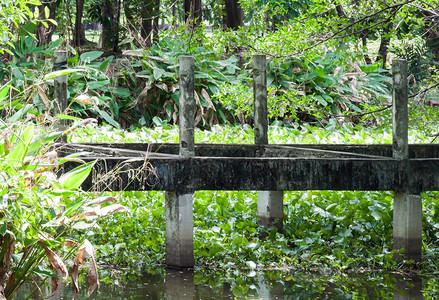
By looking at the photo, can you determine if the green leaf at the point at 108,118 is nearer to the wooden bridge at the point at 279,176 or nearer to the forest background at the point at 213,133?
the forest background at the point at 213,133

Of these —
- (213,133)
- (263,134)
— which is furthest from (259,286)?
(213,133)

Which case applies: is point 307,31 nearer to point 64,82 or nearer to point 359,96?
point 64,82

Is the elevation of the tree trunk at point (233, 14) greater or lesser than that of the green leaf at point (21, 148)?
greater

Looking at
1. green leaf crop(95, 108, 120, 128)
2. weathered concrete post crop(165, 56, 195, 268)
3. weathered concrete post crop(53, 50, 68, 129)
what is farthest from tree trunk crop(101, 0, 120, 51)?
weathered concrete post crop(165, 56, 195, 268)

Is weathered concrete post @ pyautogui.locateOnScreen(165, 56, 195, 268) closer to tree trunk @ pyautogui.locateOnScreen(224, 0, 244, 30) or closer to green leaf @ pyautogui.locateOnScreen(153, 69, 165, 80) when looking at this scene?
green leaf @ pyautogui.locateOnScreen(153, 69, 165, 80)

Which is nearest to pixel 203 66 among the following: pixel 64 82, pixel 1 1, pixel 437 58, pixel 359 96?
pixel 359 96

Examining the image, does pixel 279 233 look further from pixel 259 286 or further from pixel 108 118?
pixel 108 118

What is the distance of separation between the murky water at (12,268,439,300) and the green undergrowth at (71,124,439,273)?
0.71 feet

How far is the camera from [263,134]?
7.56m

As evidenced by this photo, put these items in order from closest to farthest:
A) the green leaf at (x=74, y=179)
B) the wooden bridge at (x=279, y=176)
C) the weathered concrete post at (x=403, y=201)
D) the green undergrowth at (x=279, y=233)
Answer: the green leaf at (x=74, y=179), the wooden bridge at (x=279, y=176), the weathered concrete post at (x=403, y=201), the green undergrowth at (x=279, y=233)

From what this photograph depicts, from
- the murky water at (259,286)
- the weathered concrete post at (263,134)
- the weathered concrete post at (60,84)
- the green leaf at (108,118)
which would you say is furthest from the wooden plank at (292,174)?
the green leaf at (108,118)

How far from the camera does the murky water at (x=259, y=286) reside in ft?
17.7

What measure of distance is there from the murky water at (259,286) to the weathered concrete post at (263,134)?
3.82 ft

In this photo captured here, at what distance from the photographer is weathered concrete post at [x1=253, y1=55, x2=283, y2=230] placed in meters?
7.26
